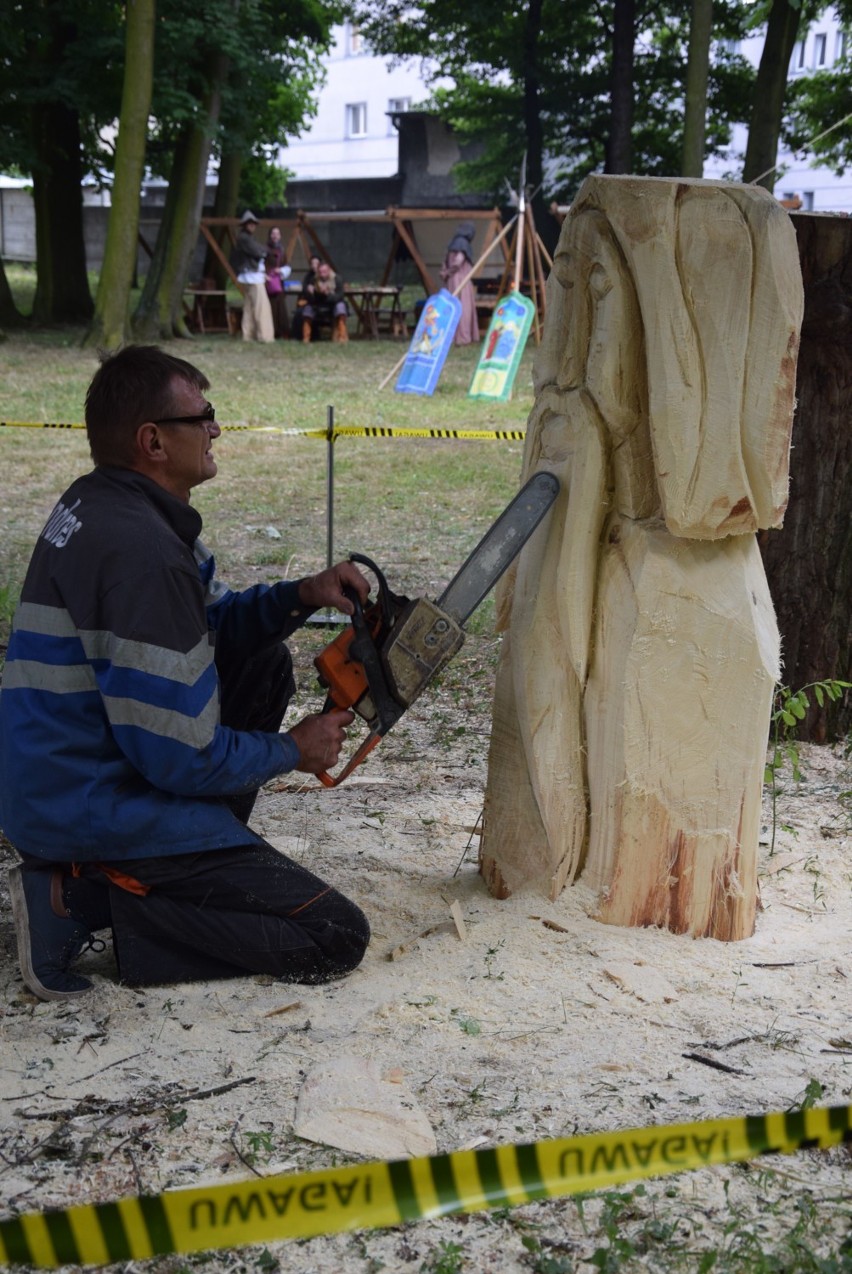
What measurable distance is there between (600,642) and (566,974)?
2.38 ft

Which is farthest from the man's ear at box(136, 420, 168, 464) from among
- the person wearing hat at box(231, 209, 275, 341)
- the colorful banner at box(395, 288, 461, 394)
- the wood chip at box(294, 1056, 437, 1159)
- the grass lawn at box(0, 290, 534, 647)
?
the person wearing hat at box(231, 209, 275, 341)

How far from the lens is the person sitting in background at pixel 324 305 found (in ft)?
64.0

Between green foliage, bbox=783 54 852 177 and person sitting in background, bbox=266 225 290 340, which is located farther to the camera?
green foliage, bbox=783 54 852 177

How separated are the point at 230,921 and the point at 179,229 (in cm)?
1623

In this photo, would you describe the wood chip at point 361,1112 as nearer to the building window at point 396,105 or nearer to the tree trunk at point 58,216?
the tree trunk at point 58,216

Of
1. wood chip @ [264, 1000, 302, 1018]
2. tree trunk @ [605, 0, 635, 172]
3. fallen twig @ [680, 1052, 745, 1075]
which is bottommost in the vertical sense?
wood chip @ [264, 1000, 302, 1018]

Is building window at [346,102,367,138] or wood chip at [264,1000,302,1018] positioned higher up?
building window at [346,102,367,138]

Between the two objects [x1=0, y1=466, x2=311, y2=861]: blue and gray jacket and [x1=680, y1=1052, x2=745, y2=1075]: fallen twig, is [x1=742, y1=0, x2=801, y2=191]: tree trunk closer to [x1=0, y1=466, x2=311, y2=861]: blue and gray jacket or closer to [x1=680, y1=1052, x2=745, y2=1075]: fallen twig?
[x1=0, y1=466, x2=311, y2=861]: blue and gray jacket

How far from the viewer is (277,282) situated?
19.8m

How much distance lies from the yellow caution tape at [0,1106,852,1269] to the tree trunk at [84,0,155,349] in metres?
14.2

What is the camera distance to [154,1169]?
83.8 inches

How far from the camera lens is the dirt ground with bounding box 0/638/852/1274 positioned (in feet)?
6.55

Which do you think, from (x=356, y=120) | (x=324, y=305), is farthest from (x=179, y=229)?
(x=356, y=120)

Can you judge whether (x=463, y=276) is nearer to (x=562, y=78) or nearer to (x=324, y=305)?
(x=324, y=305)
